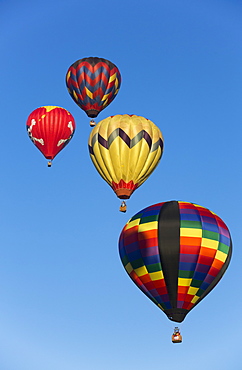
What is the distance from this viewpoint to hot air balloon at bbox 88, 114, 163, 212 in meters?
32.4

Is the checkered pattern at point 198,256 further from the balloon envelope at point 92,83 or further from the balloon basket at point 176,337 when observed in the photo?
the balloon envelope at point 92,83

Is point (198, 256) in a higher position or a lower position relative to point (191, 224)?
lower

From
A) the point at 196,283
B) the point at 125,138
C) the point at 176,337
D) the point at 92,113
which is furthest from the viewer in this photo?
the point at 92,113

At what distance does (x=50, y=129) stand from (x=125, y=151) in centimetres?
640

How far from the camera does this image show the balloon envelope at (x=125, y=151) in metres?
32.5

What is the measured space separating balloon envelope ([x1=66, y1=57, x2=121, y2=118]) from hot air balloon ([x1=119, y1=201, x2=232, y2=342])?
30.0 ft

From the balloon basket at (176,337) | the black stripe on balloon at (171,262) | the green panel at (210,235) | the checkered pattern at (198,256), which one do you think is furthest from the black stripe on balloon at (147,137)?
the balloon basket at (176,337)

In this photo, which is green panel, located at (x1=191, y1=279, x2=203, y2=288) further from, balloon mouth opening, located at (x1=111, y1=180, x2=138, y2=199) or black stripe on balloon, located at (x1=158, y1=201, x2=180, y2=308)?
balloon mouth opening, located at (x1=111, y1=180, x2=138, y2=199)

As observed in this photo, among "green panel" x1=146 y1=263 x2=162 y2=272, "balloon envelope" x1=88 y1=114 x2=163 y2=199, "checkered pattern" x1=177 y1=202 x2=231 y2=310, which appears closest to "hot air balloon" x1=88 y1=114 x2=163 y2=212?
"balloon envelope" x1=88 y1=114 x2=163 y2=199

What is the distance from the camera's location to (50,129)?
125 feet

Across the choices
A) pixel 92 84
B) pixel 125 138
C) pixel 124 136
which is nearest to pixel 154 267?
pixel 125 138

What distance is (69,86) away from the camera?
3850 centimetres

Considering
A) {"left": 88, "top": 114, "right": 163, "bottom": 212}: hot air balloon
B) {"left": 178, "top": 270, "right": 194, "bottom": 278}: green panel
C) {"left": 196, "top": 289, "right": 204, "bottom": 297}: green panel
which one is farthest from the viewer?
{"left": 88, "top": 114, "right": 163, "bottom": 212}: hot air balloon

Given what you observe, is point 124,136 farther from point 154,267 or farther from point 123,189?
point 154,267
